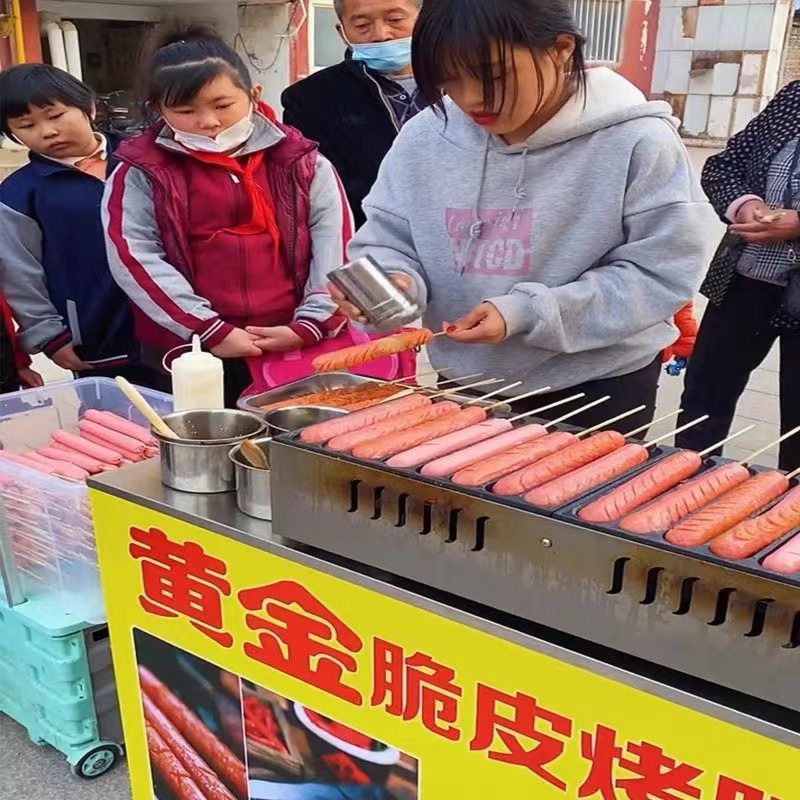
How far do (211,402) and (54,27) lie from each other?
6.15 meters

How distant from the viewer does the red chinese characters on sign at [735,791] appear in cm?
92

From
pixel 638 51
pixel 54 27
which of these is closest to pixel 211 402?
pixel 54 27

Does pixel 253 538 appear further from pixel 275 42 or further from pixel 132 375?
pixel 275 42

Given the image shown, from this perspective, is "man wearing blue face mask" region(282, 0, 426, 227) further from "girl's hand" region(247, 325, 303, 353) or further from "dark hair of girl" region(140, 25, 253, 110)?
"girl's hand" region(247, 325, 303, 353)

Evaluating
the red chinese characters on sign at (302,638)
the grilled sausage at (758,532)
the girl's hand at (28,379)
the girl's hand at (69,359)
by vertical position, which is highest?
the grilled sausage at (758,532)

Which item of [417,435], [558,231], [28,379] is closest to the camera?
[417,435]

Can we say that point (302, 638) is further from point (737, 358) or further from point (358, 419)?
point (737, 358)

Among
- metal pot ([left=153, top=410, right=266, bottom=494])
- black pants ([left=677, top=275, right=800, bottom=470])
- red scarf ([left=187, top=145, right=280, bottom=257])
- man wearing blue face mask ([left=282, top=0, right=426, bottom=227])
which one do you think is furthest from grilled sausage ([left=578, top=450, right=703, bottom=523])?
man wearing blue face mask ([left=282, top=0, right=426, bottom=227])

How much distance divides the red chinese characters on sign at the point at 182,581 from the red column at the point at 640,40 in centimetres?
1033

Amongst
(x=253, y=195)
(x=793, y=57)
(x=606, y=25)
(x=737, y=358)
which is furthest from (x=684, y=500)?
(x=793, y=57)

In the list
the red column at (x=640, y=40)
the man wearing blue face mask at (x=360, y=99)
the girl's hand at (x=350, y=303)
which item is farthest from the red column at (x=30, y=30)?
the red column at (x=640, y=40)

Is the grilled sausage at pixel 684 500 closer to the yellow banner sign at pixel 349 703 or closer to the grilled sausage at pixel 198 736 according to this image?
the yellow banner sign at pixel 349 703

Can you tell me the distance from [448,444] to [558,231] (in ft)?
2.15

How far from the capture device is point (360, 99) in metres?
2.64
